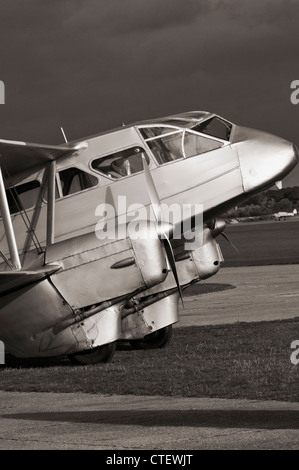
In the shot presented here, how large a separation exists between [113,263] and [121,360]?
2.23 metres

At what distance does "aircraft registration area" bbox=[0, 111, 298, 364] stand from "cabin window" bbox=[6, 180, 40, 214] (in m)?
0.02

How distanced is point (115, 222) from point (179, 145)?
1.92 m

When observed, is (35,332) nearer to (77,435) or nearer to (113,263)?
(113,263)

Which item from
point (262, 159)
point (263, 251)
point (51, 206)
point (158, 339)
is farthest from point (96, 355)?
point (263, 251)

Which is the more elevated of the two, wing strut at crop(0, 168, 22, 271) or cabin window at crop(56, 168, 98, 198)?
cabin window at crop(56, 168, 98, 198)

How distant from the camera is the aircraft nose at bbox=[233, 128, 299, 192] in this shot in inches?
846

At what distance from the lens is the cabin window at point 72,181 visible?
2148cm

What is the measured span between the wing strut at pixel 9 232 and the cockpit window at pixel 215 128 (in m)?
4.00

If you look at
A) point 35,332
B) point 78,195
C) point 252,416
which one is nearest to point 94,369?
point 35,332

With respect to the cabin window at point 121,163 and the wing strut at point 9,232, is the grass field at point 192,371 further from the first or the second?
the cabin window at point 121,163

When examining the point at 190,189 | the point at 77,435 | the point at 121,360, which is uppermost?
the point at 190,189

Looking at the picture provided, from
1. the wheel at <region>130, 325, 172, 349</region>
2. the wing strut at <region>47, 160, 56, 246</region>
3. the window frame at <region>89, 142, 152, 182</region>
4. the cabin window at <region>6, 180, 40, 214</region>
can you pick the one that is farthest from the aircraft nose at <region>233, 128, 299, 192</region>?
the cabin window at <region>6, 180, 40, 214</region>

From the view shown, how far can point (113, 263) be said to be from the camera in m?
19.6

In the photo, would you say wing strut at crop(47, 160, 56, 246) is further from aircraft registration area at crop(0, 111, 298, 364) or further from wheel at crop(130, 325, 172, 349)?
wheel at crop(130, 325, 172, 349)
